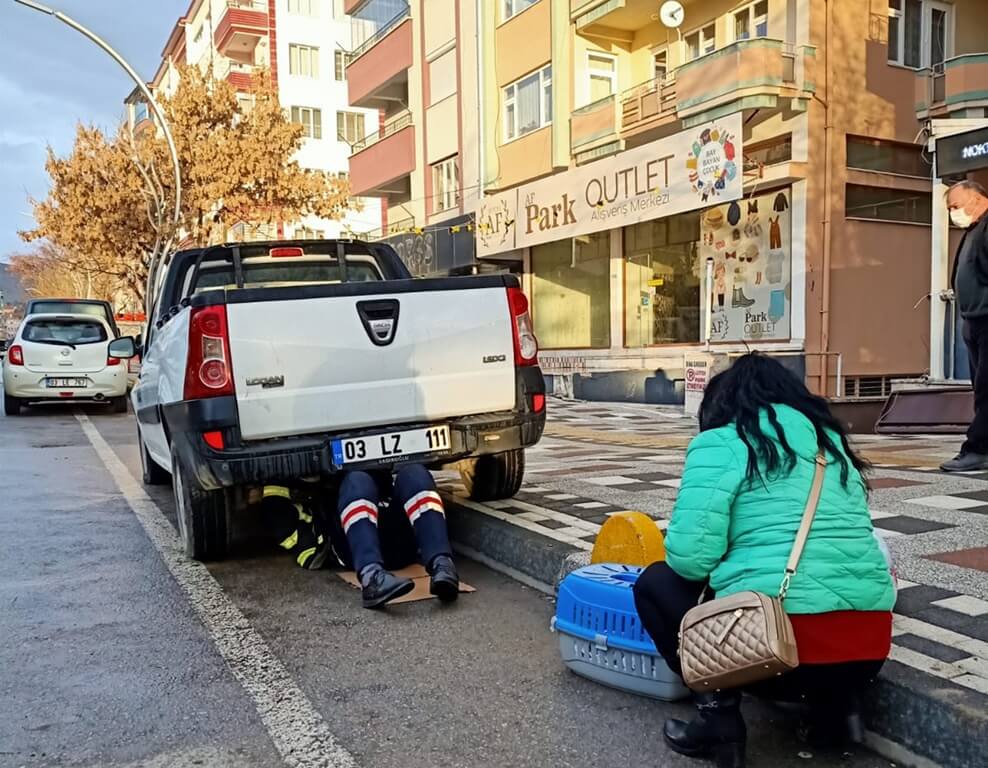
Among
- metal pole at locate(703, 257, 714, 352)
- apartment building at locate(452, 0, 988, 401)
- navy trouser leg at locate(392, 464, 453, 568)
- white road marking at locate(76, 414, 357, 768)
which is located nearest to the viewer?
white road marking at locate(76, 414, 357, 768)

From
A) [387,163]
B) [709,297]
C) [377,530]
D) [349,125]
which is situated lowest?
[377,530]

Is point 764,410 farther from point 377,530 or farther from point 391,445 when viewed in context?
point 391,445

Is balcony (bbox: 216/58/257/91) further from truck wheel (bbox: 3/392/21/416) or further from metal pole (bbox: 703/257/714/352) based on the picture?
metal pole (bbox: 703/257/714/352)

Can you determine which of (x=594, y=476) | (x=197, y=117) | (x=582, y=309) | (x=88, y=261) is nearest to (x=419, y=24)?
(x=197, y=117)

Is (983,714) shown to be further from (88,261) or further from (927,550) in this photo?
(88,261)

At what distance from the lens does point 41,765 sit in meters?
2.68

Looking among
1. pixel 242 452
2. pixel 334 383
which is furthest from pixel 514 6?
pixel 242 452

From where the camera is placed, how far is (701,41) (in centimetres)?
1672

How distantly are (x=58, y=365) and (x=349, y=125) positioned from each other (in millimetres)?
32383

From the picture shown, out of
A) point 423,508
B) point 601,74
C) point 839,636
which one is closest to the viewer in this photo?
point 839,636

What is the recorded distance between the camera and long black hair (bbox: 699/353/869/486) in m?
2.57

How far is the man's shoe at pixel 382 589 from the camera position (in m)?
4.08

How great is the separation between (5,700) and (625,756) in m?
2.18

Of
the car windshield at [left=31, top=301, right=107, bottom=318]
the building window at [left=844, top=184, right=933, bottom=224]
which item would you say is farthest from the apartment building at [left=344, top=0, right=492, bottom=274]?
the building window at [left=844, top=184, right=933, bottom=224]
